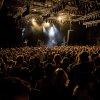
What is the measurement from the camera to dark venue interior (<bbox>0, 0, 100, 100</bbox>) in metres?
3.49

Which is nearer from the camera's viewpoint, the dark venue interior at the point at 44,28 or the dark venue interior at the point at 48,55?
the dark venue interior at the point at 48,55

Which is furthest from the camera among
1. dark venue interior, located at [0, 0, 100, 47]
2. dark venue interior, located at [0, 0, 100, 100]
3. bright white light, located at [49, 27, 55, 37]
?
bright white light, located at [49, 27, 55, 37]

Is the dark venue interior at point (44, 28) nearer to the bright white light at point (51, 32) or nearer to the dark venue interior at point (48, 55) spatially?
the dark venue interior at point (48, 55)

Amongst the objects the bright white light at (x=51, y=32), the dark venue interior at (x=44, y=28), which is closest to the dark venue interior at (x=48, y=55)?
the dark venue interior at (x=44, y=28)

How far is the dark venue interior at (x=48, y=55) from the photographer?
3.49 meters

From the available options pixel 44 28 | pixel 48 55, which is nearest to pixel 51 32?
pixel 44 28

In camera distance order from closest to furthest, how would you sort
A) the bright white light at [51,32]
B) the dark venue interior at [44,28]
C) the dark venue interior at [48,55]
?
the dark venue interior at [48,55]
the dark venue interior at [44,28]
the bright white light at [51,32]

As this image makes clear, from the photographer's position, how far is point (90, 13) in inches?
850

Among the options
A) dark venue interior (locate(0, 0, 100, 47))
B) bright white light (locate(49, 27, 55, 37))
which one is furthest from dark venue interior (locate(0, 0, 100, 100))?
bright white light (locate(49, 27, 55, 37))

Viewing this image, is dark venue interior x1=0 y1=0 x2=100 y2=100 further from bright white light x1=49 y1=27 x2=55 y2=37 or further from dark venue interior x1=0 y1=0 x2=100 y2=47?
bright white light x1=49 y1=27 x2=55 y2=37

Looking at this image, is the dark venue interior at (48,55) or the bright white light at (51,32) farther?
the bright white light at (51,32)

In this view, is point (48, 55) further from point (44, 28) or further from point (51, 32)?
point (51, 32)

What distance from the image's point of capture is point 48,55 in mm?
10961

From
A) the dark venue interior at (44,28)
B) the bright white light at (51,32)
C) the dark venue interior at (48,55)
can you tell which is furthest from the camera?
the bright white light at (51,32)
